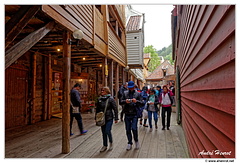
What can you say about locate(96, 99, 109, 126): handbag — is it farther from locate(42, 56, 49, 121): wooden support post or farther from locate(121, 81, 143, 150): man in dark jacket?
locate(42, 56, 49, 121): wooden support post

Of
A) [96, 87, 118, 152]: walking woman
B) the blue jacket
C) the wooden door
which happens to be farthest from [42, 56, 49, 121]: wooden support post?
the blue jacket

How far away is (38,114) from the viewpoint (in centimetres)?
695

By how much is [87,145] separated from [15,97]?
387cm

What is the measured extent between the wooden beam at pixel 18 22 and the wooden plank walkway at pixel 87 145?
2.75 metres

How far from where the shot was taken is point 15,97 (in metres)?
5.89

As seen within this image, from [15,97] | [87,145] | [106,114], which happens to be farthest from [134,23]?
[87,145]

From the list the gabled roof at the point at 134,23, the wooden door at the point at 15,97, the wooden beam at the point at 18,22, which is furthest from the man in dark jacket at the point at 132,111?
the gabled roof at the point at 134,23

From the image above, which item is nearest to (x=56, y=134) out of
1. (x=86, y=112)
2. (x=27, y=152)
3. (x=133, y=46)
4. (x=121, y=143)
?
(x=27, y=152)

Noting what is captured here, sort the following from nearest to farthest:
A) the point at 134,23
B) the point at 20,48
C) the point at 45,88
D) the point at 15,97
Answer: the point at 20,48
the point at 15,97
the point at 45,88
the point at 134,23

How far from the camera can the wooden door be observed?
5.53m

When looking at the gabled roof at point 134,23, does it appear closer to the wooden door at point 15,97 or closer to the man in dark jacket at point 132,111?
the wooden door at point 15,97

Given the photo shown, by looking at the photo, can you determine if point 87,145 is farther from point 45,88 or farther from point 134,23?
point 134,23

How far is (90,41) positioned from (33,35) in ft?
8.66

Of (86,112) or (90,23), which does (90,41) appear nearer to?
(90,23)
